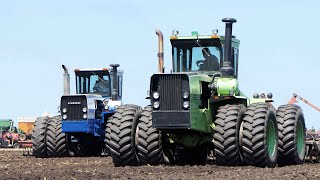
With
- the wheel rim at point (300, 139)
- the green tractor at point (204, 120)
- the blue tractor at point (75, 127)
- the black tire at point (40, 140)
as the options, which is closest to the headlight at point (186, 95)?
the green tractor at point (204, 120)

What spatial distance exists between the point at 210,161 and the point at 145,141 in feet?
9.02

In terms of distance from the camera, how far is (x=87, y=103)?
2814cm

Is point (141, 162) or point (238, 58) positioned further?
point (238, 58)

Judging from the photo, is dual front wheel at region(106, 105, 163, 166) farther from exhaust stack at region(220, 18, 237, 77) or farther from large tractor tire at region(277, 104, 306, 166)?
large tractor tire at region(277, 104, 306, 166)

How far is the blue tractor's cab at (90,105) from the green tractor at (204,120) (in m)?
8.12

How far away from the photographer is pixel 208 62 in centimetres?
2020

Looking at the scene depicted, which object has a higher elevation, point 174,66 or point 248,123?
point 174,66

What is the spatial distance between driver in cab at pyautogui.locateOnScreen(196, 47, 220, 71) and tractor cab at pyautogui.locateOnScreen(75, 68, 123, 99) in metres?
10.8

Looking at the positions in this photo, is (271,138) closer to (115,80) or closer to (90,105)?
(90,105)

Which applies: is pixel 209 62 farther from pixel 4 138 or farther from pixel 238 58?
pixel 4 138

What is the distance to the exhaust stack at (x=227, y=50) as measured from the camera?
1925 centimetres

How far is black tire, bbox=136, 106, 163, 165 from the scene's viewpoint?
61.4 ft

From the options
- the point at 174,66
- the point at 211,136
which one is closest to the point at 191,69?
the point at 174,66

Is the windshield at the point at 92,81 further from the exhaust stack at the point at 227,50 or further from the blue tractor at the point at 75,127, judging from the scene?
the exhaust stack at the point at 227,50
